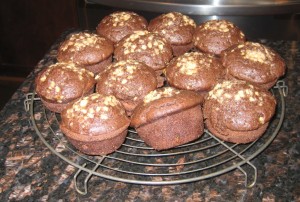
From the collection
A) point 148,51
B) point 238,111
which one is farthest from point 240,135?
point 148,51

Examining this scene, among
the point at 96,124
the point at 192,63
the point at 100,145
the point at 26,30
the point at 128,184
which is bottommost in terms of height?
the point at 26,30

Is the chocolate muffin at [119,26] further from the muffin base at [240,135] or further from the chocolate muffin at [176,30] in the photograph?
the muffin base at [240,135]

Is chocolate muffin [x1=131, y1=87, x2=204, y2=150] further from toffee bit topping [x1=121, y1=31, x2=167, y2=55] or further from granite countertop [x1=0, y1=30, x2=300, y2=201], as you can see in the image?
toffee bit topping [x1=121, y1=31, x2=167, y2=55]

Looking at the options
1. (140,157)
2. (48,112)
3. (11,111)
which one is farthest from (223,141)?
(11,111)

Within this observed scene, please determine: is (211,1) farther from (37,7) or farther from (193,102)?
(37,7)

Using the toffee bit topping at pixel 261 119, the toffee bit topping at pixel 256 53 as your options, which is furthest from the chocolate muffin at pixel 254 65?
the toffee bit topping at pixel 261 119

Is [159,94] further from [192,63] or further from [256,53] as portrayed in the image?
[256,53]
